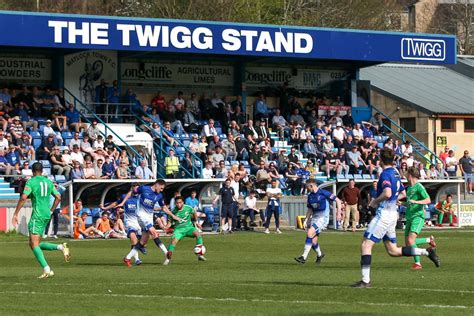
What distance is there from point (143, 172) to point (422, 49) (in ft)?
49.5

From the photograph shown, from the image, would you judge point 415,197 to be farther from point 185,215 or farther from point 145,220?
point 145,220

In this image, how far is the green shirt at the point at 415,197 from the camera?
21.9m

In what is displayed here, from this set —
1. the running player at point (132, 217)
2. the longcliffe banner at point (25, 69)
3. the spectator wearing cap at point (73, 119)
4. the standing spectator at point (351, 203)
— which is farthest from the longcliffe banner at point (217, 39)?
the running player at point (132, 217)

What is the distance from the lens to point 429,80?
197ft

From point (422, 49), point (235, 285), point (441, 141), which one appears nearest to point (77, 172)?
point (422, 49)

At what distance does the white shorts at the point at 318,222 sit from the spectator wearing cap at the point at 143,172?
14.1 metres

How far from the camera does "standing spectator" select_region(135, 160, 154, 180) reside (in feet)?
127

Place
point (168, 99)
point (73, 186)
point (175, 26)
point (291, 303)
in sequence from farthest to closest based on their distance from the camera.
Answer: point (168, 99)
point (175, 26)
point (73, 186)
point (291, 303)

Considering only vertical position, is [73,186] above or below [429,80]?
below

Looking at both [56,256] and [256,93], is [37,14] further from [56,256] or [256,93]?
[56,256]

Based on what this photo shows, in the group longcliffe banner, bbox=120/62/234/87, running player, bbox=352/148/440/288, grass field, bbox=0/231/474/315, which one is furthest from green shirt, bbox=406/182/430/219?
longcliffe banner, bbox=120/62/234/87

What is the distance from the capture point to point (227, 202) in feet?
126

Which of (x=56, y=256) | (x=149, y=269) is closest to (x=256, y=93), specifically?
(x=56, y=256)

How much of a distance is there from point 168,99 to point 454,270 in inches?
1045
